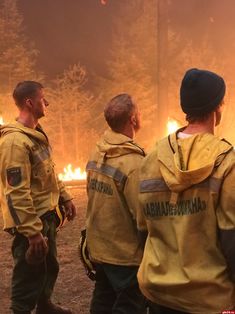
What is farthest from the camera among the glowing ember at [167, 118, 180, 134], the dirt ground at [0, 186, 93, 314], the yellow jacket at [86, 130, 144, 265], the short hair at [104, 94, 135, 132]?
the glowing ember at [167, 118, 180, 134]

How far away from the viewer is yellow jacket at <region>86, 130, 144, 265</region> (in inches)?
125

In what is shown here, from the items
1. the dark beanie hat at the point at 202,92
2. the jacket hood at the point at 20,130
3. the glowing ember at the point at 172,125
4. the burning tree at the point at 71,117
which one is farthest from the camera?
the burning tree at the point at 71,117

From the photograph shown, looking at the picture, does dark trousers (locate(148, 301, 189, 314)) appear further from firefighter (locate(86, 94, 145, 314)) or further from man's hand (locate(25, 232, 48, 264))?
man's hand (locate(25, 232, 48, 264))

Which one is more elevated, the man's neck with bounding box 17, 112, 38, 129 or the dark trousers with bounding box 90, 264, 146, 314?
the man's neck with bounding box 17, 112, 38, 129

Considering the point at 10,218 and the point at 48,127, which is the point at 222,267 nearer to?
the point at 10,218

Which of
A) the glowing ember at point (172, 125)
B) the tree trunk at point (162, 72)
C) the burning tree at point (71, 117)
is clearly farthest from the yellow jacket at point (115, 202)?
the burning tree at point (71, 117)

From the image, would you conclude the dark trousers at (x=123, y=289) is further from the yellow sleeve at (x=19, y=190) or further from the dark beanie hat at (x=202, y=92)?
the dark beanie hat at (x=202, y=92)

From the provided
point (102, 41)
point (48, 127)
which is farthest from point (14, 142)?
point (102, 41)

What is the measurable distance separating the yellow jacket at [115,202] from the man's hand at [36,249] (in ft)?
1.70

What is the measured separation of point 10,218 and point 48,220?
47cm

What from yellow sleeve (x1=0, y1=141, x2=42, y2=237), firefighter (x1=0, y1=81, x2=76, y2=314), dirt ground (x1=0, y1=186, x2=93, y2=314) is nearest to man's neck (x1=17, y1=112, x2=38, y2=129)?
firefighter (x1=0, y1=81, x2=76, y2=314)

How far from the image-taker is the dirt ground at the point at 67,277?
460 centimetres

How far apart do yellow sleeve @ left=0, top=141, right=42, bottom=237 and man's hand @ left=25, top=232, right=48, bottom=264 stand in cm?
5

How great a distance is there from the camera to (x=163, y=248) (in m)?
2.23
